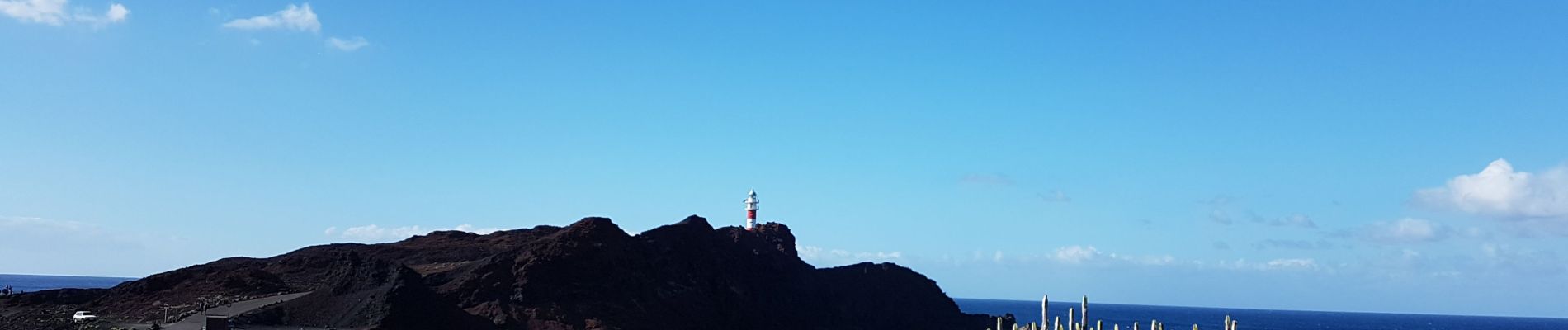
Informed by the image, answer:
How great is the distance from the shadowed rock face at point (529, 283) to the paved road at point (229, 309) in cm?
164

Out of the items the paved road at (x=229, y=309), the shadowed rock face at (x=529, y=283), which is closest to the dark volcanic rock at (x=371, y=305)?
the shadowed rock face at (x=529, y=283)

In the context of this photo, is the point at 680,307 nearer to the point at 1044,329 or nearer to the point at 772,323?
the point at 772,323

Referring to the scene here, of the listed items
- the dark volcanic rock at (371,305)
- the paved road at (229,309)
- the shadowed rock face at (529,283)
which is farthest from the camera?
the shadowed rock face at (529,283)

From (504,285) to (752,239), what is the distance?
31.7 meters

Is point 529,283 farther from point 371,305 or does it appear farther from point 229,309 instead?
point 229,309

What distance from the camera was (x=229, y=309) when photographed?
51.5m

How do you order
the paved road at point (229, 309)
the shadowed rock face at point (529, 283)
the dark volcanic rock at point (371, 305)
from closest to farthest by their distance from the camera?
the paved road at point (229, 309) → the dark volcanic rock at point (371, 305) → the shadowed rock face at point (529, 283)

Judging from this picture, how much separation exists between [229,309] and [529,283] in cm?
1269

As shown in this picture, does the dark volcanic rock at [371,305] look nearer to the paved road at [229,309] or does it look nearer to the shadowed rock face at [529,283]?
the shadowed rock face at [529,283]

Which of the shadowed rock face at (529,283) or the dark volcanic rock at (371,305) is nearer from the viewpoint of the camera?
the dark volcanic rock at (371,305)

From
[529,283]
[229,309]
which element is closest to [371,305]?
[229,309]

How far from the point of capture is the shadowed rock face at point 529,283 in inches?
2042

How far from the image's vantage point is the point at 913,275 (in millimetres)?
98250

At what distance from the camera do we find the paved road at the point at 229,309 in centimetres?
4803
